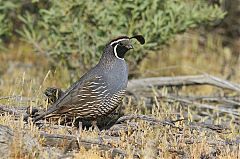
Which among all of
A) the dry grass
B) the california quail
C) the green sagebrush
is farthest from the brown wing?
the green sagebrush

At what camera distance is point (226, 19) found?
41.4 ft

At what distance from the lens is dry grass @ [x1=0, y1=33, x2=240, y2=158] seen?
6.13m

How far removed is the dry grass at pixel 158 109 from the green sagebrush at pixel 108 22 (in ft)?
1.36

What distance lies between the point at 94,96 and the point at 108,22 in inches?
111

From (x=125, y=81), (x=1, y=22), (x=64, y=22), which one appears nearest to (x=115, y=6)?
(x=64, y=22)

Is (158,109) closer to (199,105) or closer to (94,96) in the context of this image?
(94,96)

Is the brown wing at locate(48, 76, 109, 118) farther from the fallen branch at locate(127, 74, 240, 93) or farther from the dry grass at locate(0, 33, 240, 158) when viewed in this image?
the fallen branch at locate(127, 74, 240, 93)

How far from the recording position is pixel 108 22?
955cm

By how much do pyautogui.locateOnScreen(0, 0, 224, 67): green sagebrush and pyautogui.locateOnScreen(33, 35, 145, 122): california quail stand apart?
2.53m

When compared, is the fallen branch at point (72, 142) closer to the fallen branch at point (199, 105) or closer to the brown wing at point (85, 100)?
the brown wing at point (85, 100)

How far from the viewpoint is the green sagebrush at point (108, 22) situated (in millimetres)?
9500

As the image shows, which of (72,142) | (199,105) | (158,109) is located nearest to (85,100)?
(72,142)

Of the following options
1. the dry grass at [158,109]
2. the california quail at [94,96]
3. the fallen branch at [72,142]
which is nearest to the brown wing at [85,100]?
the california quail at [94,96]

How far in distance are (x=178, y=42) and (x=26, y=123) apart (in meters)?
6.34
